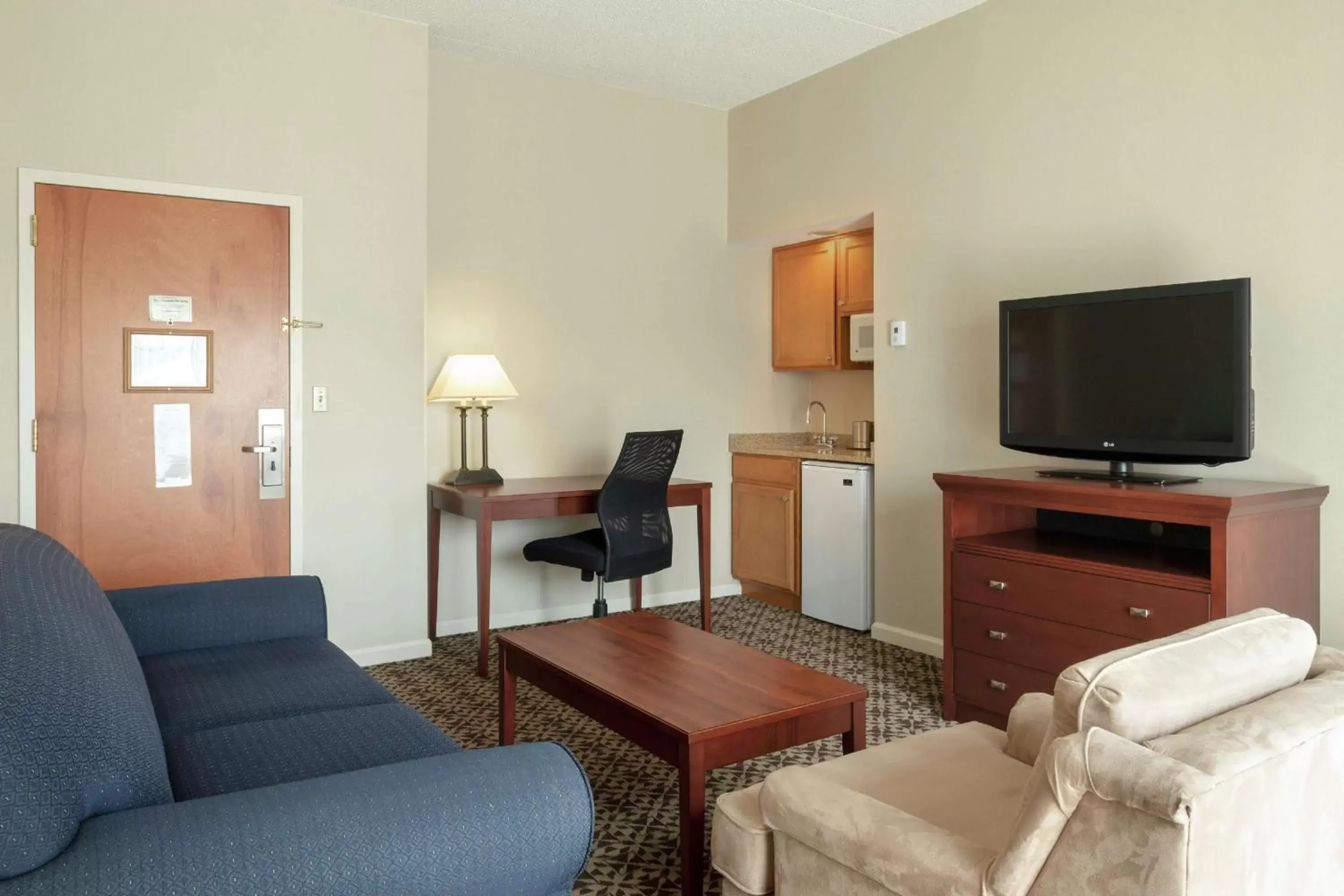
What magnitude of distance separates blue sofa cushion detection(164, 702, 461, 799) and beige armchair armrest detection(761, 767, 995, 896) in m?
0.70

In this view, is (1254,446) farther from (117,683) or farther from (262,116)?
(262,116)

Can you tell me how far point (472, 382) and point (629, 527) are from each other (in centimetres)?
96

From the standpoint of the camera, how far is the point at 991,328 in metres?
3.97

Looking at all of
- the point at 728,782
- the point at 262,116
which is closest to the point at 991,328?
the point at 728,782

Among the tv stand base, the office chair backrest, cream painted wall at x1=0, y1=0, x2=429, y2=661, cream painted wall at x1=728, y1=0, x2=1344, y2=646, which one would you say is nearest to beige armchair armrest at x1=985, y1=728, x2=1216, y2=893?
the tv stand base

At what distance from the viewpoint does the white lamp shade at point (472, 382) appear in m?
4.31

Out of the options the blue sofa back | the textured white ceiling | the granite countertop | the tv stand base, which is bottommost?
the blue sofa back

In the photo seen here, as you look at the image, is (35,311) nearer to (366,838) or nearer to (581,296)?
(581,296)

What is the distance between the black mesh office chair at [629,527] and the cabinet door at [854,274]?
52.0 inches

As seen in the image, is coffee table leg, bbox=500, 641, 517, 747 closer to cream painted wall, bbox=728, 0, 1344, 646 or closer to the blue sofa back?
the blue sofa back

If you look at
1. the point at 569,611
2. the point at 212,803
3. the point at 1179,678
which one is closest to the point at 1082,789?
the point at 1179,678

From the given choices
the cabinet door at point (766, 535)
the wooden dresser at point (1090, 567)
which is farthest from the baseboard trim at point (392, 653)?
the wooden dresser at point (1090, 567)

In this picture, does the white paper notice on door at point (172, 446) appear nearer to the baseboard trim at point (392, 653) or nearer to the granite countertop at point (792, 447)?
the baseboard trim at point (392, 653)

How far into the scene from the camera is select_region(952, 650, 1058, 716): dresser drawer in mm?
3137
